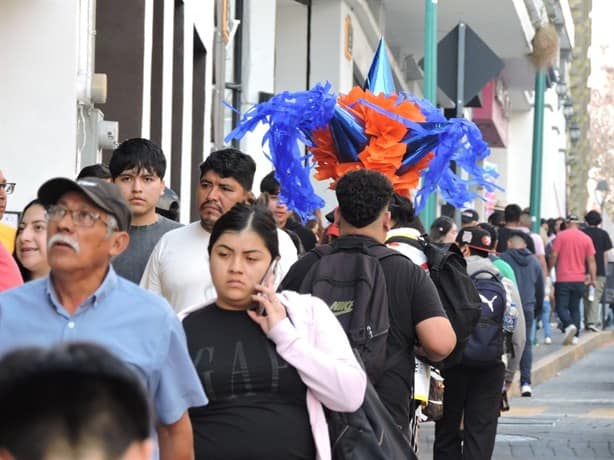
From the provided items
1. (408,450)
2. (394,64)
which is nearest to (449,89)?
(408,450)

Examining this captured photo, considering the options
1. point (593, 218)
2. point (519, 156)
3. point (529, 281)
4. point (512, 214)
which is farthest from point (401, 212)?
point (519, 156)

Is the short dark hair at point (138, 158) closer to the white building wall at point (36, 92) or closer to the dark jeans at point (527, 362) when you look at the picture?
the white building wall at point (36, 92)

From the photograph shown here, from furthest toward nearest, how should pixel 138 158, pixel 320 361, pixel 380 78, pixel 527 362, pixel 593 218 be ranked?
pixel 593 218 < pixel 527 362 < pixel 380 78 < pixel 138 158 < pixel 320 361

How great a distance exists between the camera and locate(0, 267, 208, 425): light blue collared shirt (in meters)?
3.85

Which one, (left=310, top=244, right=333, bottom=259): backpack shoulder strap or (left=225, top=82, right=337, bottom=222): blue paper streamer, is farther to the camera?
(left=225, top=82, right=337, bottom=222): blue paper streamer

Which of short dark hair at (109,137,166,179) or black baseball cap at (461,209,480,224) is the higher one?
short dark hair at (109,137,166,179)

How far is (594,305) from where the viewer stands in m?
26.7

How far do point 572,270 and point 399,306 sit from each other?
57.7 ft

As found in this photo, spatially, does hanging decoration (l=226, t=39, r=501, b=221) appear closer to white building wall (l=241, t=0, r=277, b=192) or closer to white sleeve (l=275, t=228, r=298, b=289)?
white sleeve (l=275, t=228, r=298, b=289)

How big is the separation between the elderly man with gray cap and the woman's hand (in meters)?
0.61

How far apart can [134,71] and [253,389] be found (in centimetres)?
910

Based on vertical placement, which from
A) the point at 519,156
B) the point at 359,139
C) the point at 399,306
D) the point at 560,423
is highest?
the point at 519,156

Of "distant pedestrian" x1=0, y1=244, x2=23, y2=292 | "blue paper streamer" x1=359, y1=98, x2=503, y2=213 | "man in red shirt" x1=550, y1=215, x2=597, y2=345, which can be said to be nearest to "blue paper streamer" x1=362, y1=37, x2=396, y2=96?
"blue paper streamer" x1=359, y1=98, x2=503, y2=213

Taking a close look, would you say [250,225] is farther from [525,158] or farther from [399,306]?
[525,158]
